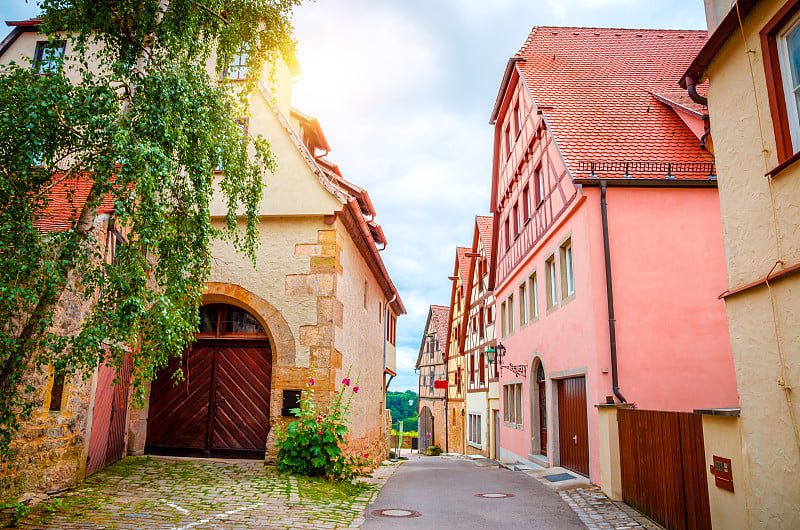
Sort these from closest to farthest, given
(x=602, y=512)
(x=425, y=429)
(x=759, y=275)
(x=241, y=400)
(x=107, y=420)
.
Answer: (x=759, y=275) < (x=602, y=512) < (x=107, y=420) < (x=241, y=400) < (x=425, y=429)

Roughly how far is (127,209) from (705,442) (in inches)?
219

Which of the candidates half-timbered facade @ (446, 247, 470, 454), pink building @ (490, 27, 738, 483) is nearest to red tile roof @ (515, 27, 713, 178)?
pink building @ (490, 27, 738, 483)

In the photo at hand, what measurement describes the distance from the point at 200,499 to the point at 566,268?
7.97 meters

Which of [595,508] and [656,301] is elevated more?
[656,301]

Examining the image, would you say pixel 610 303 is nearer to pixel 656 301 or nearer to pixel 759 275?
pixel 656 301

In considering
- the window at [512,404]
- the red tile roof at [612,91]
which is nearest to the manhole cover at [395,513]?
the red tile roof at [612,91]

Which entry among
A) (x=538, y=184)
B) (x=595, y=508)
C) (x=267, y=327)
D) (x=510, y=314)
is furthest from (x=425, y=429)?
(x=595, y=508)

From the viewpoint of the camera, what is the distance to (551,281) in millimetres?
12992

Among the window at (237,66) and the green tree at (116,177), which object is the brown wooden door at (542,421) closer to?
the window at (237,66)

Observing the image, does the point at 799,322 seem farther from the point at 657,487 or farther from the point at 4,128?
the point at 4,128

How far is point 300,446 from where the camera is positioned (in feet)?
27.4

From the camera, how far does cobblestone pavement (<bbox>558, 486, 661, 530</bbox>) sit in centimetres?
655

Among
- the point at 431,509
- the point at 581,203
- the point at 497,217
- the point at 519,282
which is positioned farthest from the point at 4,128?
the point at 497,217

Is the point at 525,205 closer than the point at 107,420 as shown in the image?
No
